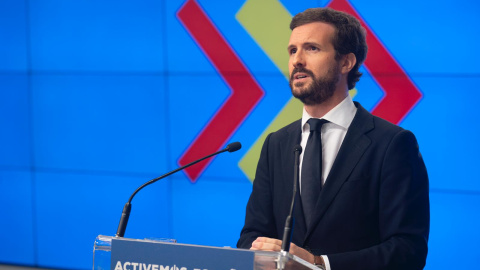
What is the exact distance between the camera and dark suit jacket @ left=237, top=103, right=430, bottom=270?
183cm

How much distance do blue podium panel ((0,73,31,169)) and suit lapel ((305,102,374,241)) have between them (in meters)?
3.11

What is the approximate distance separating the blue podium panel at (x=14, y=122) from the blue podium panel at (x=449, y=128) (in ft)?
8.49

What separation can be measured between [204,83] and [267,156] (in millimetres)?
1952

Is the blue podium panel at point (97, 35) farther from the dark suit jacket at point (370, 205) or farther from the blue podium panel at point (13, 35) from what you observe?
the dark suit jacket at point (370, 205)

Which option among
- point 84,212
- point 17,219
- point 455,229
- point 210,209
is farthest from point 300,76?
point 17,219

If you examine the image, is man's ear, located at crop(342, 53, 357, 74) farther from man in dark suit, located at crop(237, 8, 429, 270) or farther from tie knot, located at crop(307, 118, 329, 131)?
tie knot, located at crop(307, 118, 329, 131)

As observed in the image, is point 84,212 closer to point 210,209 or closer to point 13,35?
point 210,209

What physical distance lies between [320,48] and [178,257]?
82 centimetres

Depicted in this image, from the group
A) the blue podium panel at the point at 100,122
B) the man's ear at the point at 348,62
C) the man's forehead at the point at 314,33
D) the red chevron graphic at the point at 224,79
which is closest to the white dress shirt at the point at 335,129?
the man's ear at the point at 348,62

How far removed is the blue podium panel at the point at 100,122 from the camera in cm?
420

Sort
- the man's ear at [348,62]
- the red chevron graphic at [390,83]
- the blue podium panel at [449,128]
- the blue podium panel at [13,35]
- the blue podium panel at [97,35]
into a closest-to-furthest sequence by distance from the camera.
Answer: the man's ear at [348,62]
the blue podium panel at [449,128]
the red chevron graphic at [390,83]
the blue podium panel at [97,35]
the blue podium panel at [13,35]

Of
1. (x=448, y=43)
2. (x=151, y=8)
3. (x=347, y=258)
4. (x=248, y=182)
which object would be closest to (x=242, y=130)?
(x=248, y=182)

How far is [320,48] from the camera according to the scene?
204 centimetres

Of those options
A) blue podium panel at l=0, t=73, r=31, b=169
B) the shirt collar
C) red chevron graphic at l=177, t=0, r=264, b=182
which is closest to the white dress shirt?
the shirt collar
